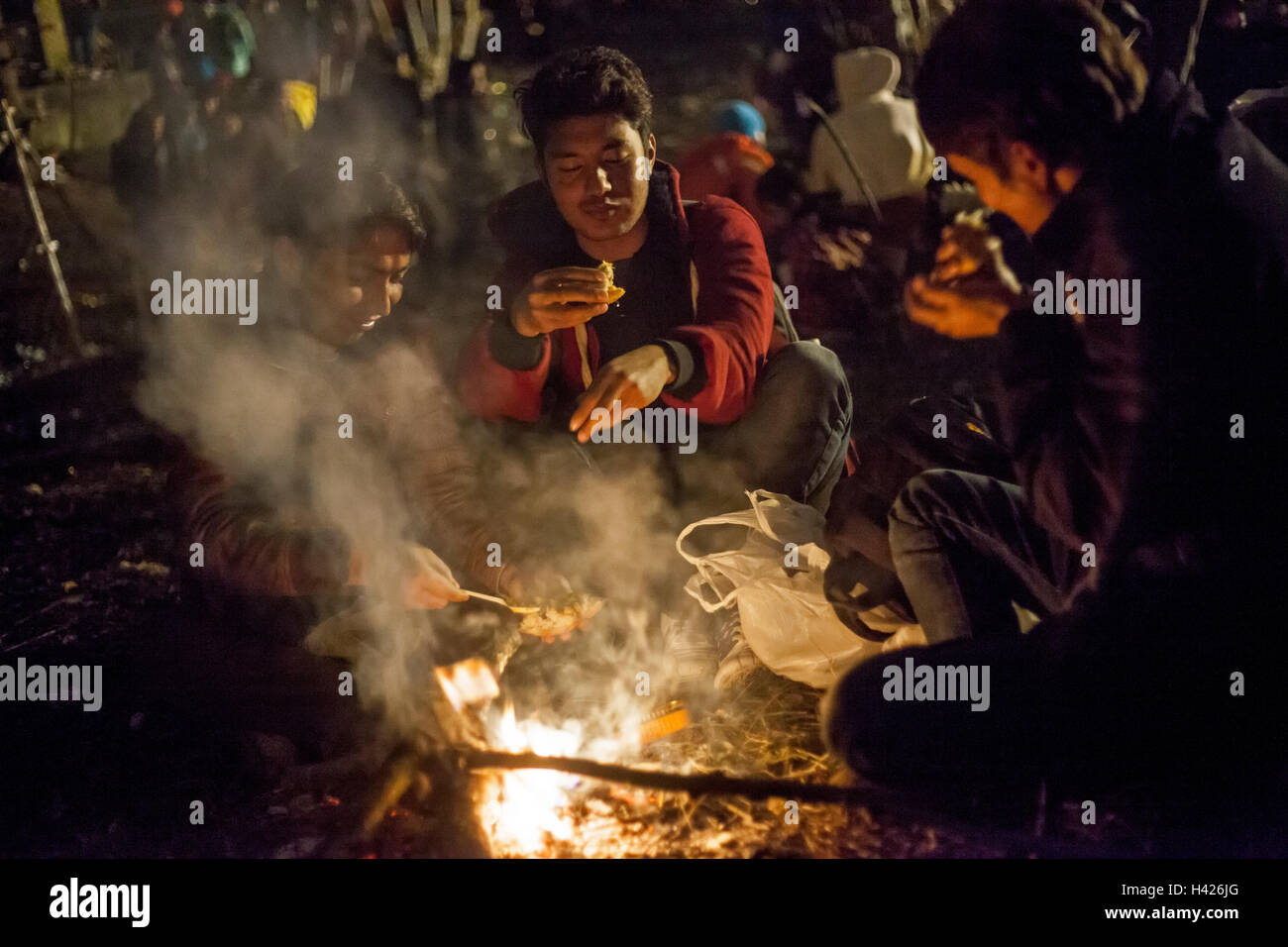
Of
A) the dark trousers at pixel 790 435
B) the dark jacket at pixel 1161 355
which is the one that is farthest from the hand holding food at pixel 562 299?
the dark jacket at pixel 1161 355

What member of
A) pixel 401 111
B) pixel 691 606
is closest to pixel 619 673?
pixel 691 606

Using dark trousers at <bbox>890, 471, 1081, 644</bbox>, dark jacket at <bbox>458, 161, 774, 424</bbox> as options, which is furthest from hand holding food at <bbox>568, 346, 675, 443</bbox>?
dark trousers at <bbox>890, 471, 1081, 644</bbox>

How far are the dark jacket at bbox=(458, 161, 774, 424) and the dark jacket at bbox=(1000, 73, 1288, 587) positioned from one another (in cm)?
93

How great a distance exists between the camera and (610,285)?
11.8ft

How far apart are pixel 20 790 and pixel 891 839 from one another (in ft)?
10.8

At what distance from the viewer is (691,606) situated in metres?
3.80

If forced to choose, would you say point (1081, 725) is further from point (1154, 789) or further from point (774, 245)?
point (774, 245)

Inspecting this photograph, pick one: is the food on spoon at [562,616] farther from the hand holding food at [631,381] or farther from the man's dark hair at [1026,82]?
the man's dark hair at [1026,82]

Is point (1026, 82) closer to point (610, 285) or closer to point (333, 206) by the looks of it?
point (610, 285)

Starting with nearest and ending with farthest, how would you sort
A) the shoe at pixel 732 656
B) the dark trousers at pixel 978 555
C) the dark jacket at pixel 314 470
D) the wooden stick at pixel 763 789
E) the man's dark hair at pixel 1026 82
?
the man's dark hair at pixel 1026 82, the dark trousers at pixel 978 555, the wooden stick at pixel 763 789, the dark jacket at pixel 314 470, the shoe at pixel 732 656

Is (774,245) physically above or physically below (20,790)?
above

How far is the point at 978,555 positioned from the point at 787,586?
2.27 ft

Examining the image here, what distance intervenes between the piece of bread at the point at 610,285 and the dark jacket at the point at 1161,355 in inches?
54.4

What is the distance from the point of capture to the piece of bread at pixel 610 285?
3.59 meters
